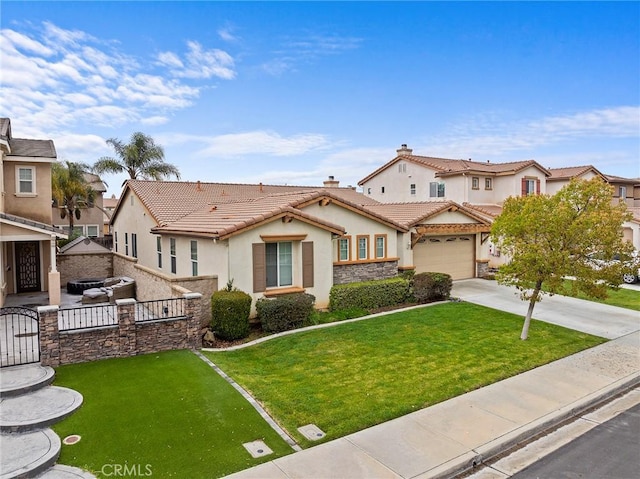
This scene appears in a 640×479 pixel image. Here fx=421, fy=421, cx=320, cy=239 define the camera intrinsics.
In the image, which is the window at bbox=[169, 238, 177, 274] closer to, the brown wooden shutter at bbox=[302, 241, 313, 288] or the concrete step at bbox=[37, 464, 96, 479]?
the brown wooden shutter at bbox=[302, 241, 313, 288]

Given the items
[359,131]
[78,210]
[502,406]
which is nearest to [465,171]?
[359,131]

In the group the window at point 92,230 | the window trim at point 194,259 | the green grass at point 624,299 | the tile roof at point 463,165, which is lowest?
the green grass at point 624,299

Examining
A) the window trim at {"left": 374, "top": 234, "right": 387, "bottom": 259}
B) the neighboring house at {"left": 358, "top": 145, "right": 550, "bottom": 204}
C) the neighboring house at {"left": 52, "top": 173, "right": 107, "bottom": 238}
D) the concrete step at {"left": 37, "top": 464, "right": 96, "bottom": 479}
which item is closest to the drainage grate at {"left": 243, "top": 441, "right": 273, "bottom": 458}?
the concrete step at {"left": 37, "top": 464, "right": 96, "bottom": 479}

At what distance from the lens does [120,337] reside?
33.1ft

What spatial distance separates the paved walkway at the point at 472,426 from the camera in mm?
5996

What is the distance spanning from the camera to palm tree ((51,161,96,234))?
3171 cm

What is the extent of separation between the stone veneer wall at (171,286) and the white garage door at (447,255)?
1073 cm

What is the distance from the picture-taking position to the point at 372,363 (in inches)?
398

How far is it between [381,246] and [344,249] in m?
1.91

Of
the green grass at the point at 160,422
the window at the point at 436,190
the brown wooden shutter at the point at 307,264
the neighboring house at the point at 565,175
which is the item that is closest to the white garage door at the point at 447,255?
the brown wooden shutter at the point at 307,264

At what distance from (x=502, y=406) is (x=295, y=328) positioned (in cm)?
668

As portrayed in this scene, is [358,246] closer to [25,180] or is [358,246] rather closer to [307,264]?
[307,264]

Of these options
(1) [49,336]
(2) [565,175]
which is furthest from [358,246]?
(2) [565,175]

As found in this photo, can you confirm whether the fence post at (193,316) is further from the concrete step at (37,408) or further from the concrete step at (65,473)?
the concrete step at (65,473)
